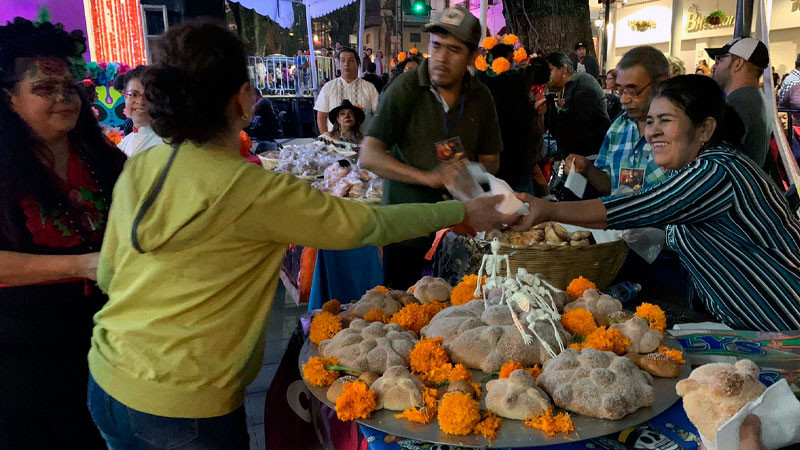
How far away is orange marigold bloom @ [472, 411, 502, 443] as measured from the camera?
1.06 meters

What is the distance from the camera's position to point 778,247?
61.0 inches

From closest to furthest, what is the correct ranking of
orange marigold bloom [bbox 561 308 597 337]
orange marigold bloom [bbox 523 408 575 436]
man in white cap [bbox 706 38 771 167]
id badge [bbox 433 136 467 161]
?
orange marigold bloom [bbox 523 408 575 436]
orange marigold bloom [bbox 561 308 597 337]
id badge [bbox 433 136 467 161]
man in white cap [bbox 706 38 771 167]

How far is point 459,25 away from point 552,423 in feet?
5.70

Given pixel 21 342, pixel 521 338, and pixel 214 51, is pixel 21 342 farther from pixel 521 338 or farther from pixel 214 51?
pixel 521 338

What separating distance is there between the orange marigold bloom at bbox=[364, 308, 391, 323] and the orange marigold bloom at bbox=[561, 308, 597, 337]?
1.54ft

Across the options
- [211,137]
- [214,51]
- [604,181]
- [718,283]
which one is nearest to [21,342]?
[211,137]

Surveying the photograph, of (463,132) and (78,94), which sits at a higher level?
(78,94)

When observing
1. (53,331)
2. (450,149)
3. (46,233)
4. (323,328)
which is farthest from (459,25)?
(53,331)

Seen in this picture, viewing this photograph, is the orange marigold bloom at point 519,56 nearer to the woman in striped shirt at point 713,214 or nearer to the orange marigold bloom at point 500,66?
the orange marigold bloom at point 500,66

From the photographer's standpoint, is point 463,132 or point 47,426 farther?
point 463,132

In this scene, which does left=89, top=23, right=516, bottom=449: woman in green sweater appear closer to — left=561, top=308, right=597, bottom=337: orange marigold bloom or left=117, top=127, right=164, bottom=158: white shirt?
left=561, top=308, right=597, bottom=337: orange marigold bloom

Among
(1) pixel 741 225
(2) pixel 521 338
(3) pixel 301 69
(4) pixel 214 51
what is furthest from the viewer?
(3) pixel 301 69

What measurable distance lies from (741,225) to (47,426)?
2.04 meters

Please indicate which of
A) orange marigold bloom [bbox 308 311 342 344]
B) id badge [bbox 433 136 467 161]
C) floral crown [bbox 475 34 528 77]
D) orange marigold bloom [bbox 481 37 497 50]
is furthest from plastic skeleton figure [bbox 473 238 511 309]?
orange marigold bloom [bbox 481 37 497 50]
